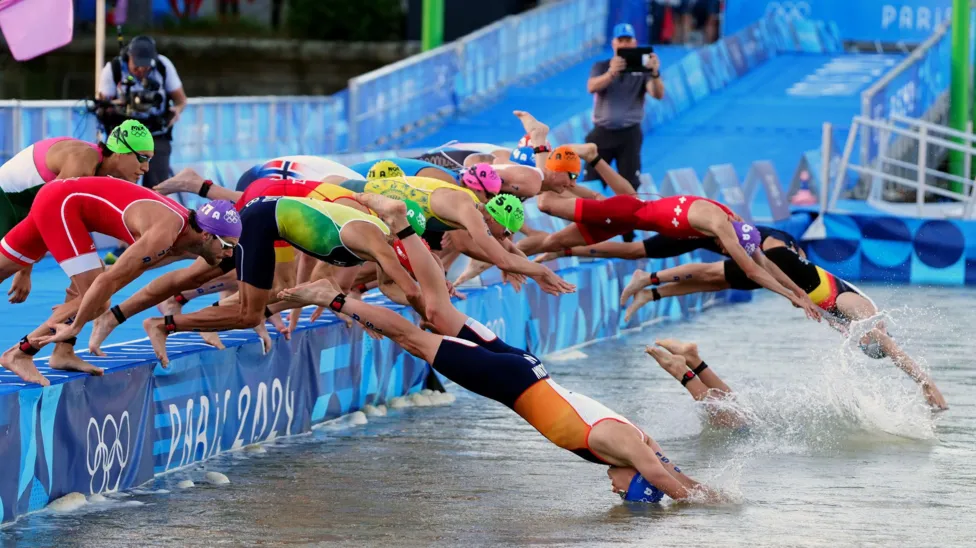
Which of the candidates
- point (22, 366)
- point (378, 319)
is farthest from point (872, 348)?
point (22, 366)

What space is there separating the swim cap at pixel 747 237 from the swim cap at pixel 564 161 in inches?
46.6

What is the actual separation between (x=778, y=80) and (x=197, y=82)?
16.0 metres

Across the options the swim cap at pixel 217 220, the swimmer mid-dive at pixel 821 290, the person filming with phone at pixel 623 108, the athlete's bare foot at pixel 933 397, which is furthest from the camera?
the person filming with phone at pixel 623 108

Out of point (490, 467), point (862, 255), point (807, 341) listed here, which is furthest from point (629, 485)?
point (862, 255)

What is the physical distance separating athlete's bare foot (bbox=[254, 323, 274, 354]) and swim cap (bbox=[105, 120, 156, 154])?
1.25m

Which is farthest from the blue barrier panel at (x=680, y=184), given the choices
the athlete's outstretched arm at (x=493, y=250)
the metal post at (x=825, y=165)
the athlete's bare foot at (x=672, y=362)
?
the athlete's outstretched arm at (x=493, y=250)

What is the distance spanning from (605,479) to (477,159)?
11.7 ft

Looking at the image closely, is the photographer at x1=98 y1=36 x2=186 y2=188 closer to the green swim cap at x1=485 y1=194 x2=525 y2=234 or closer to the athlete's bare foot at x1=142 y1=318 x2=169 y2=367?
the green swim cap at x1=485 y1=194 x2=525 y2=234

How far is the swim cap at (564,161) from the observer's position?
11.6m

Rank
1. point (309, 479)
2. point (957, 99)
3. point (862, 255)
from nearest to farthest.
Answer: point (309, 479) < point (862, 255) < point (957, 99)

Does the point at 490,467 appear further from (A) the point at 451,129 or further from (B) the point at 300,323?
(A) the point at 451,129

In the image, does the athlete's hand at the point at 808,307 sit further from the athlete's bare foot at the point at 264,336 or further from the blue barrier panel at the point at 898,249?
the blue barrier panel at the point at 898,249

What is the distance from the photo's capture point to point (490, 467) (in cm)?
988

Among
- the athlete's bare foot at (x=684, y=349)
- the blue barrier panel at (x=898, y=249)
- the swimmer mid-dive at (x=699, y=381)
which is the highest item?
the athlete's bare foot at (x=684, y=349)
